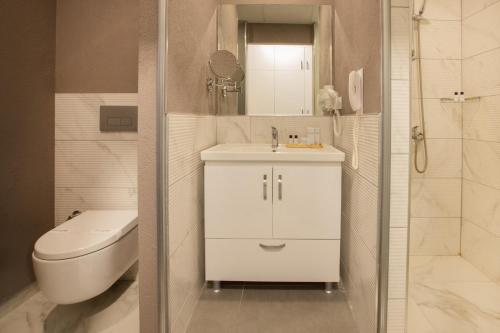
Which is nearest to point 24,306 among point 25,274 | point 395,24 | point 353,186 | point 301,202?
point 25,274

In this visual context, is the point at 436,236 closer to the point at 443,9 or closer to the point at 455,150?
the point at 455,150

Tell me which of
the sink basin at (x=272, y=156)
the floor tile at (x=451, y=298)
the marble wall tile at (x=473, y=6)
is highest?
the marble wall tile at (x=473, y=6)

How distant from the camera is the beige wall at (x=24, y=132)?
163 centimetres

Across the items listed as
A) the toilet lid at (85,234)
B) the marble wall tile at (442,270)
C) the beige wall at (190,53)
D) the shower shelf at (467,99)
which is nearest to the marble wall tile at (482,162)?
the shower shelf at (467,99)

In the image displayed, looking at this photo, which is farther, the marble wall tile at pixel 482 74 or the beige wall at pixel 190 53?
the marble wall tile at pixel 482 74

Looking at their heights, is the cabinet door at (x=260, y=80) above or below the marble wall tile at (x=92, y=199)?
above

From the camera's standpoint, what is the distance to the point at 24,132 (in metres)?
1.73

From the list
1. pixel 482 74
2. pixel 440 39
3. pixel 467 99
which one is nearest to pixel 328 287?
pixel 467 99

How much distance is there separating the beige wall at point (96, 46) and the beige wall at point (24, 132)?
7 centimetres

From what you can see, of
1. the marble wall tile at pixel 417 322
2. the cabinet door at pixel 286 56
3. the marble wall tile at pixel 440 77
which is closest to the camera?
the marble wall tile at pixel 417 322

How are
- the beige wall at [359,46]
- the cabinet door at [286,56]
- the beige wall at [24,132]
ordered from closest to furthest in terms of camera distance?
the beige wall at [359,46], the beige wall at [24,132], the cabinet door at [286,56]

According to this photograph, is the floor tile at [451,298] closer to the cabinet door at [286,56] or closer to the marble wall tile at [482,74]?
the marble wall tile at [482,74]

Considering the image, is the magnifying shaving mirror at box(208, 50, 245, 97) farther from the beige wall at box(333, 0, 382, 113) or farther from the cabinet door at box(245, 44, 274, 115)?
the beige wall at box(333, 0, 382, 113)

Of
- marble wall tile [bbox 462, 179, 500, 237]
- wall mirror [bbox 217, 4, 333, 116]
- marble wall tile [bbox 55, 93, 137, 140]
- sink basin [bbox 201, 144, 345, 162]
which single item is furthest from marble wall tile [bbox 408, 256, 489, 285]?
marble wall tile [bbox 55, 93, 137, 140]
